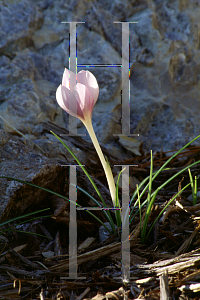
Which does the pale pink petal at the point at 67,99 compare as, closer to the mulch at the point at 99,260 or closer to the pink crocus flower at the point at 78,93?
the pink crocus flower at the point at 78,93

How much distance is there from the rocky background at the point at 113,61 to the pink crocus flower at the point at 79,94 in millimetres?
706

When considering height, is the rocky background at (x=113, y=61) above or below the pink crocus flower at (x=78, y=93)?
above

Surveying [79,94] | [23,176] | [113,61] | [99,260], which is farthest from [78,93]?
[113,61]

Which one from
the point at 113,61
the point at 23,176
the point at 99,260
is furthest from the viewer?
the point at 113,61

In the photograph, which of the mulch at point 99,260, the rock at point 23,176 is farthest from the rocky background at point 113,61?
the mulch at point 99,260

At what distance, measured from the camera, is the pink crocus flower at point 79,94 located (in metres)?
0.81

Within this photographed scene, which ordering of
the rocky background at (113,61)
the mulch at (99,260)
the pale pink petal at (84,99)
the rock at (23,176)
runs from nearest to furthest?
the mulch at (99,260) < the pale pink petal at (84,99) < the rock at (23,176) < the rocky background at (113,61)

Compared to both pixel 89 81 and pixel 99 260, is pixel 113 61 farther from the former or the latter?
pixel 99 260

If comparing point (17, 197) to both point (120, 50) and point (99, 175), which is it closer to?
point (99, 175)

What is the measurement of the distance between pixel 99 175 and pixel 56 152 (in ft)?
0.89

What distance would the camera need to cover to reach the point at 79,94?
81 centimetres

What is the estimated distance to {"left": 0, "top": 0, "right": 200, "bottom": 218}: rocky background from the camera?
160cm

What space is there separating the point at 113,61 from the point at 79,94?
3.38ft

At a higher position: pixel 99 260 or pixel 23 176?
pixel 23 176
